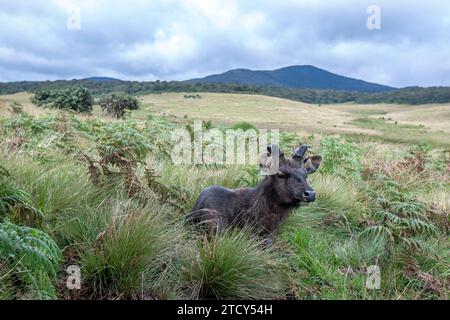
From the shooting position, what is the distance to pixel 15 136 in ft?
31.7

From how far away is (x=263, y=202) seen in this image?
271 inches

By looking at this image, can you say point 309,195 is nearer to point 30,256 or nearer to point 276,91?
point 30,256

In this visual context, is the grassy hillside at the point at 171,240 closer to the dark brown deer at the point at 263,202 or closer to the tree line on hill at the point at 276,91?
the dark brown deer at the point at 263,202

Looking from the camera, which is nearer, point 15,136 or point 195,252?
point 195,252

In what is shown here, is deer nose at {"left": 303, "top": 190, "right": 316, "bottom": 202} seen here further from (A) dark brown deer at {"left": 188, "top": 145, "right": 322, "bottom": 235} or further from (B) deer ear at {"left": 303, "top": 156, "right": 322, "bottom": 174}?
(B) deer ear at {"left": 303, "top": 156, "right": 322, "bottom": 174}

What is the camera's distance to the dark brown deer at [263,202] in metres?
6.65

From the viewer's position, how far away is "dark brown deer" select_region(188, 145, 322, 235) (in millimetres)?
6652

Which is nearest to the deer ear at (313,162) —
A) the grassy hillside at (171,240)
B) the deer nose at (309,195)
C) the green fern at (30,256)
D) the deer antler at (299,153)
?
the deer antler at (299,153)

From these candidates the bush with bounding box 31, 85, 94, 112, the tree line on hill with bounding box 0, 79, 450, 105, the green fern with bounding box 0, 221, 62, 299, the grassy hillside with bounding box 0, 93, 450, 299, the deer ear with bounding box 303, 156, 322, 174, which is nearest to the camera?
the green fern with bounding box 0, 221, 62, 299

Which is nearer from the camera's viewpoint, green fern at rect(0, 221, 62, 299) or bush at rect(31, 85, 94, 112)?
green fern at rect(0, 221, 62, 299)

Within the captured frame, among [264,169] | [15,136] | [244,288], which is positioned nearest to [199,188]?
[264,169]

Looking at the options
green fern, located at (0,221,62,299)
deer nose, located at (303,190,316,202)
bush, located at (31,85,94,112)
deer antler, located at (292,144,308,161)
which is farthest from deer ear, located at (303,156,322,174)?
bush, located at (31,85,94,112)
